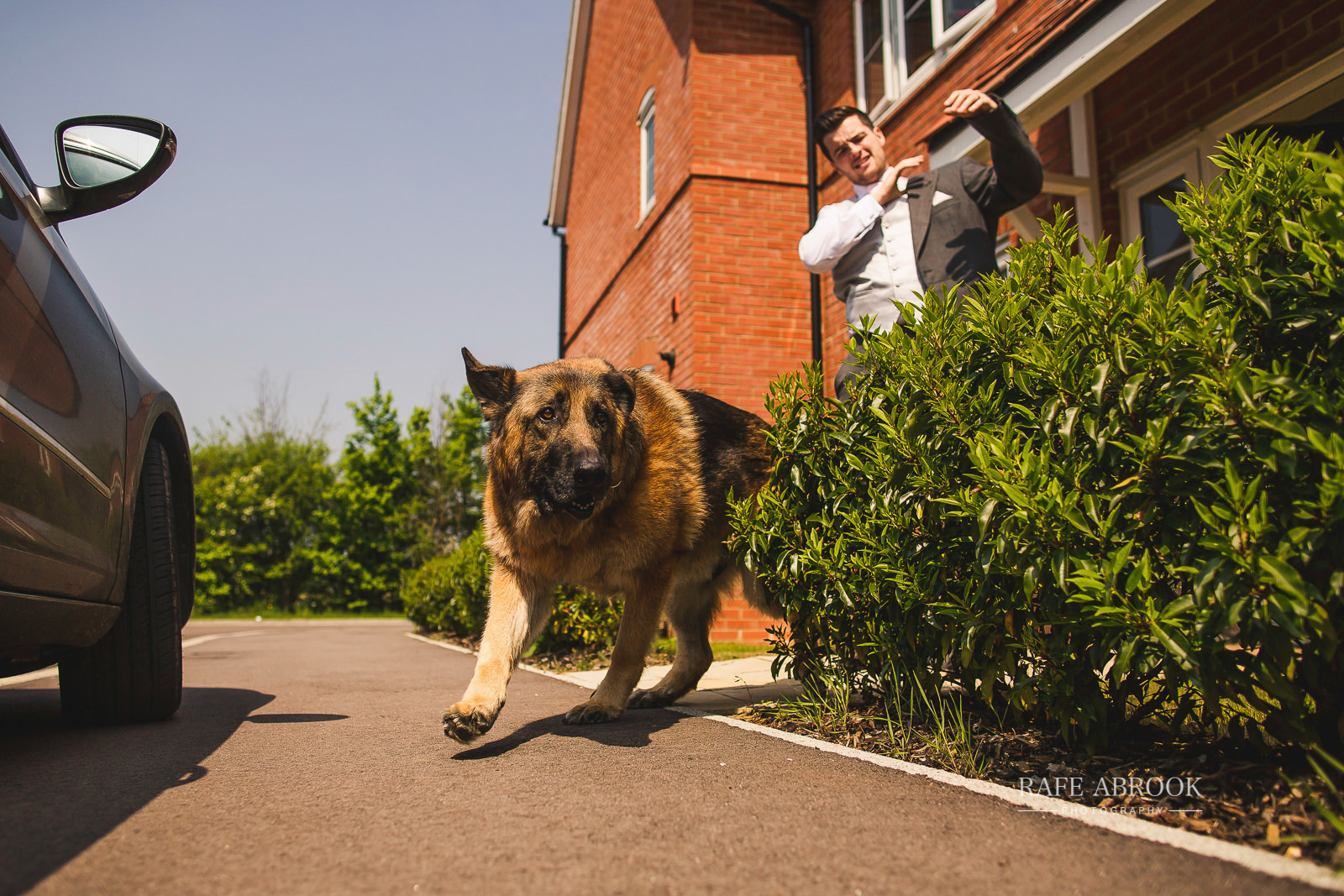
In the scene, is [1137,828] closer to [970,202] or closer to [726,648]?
[970,202]

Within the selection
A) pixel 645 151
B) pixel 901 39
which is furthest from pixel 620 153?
pixel 901 39

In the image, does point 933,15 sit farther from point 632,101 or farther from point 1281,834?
point 1281,834

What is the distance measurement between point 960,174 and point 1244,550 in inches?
120

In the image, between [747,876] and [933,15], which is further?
[933,15]

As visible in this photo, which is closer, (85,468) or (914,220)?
(85,468)

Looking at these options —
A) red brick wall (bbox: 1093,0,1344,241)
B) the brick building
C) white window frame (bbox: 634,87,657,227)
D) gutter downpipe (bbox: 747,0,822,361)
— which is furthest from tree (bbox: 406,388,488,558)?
red brick wall (bbox: 1093,0,1344,241)

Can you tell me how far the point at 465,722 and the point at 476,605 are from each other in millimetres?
6326

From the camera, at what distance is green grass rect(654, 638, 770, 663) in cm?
723

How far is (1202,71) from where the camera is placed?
6.17 metres

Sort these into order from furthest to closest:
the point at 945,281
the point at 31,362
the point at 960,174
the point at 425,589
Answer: the point at 425,589, the point at 960,174, the point at 945,281, the point at 31,362

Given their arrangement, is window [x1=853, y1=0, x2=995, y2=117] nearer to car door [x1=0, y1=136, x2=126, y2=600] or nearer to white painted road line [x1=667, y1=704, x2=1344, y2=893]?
white painted road line [x1=667, y1=704, x2=1344, y2=893]

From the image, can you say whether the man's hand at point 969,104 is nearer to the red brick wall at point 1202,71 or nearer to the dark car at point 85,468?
the red brick wall at point 1202,71

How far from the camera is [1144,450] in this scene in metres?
1.98

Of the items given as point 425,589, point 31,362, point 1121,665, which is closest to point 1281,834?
point 1121,665
